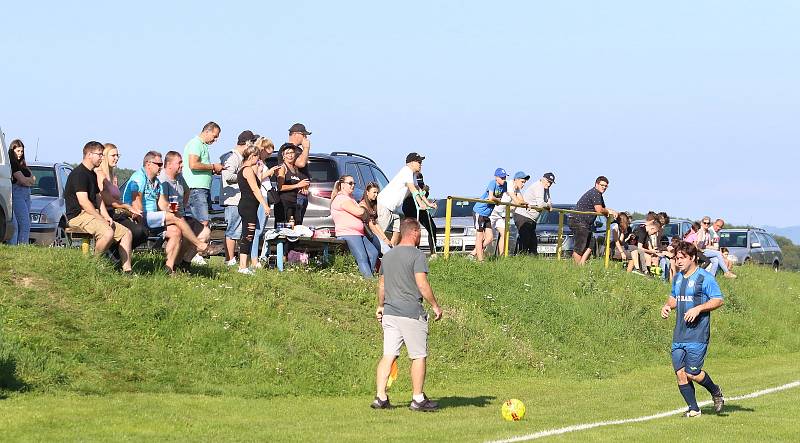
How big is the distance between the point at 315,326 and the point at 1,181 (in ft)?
15.7

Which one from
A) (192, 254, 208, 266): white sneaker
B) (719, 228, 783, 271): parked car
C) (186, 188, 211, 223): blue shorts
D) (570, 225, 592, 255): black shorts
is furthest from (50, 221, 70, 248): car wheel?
(719, 228, 783, 271): parked car

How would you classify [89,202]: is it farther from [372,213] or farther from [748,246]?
[748,246]

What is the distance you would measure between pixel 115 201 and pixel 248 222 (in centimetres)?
255

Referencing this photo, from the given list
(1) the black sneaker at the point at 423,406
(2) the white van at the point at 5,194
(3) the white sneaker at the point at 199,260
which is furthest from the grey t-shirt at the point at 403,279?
(2) the white van at the point at 5,194

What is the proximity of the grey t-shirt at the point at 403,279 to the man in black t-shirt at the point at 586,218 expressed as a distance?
13452 mm

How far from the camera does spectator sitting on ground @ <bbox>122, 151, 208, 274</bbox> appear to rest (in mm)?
17234

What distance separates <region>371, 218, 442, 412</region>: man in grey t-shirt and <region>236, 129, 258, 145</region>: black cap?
6.46 m

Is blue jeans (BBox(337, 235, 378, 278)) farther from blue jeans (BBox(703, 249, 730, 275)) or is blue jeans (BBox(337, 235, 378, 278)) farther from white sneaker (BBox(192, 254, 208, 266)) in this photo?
blue jeans (BBox(703, 249, 730, 275))

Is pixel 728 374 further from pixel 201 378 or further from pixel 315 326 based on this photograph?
pixel 201 378

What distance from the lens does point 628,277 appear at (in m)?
27.6

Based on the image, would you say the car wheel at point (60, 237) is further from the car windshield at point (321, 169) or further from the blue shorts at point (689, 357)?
the blue shorts at point (689, 357)

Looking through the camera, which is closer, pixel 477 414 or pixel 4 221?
pixel 477 414

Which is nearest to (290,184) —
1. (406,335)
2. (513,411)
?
(406,335)

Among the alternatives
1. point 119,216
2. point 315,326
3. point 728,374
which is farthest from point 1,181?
point 728,374
